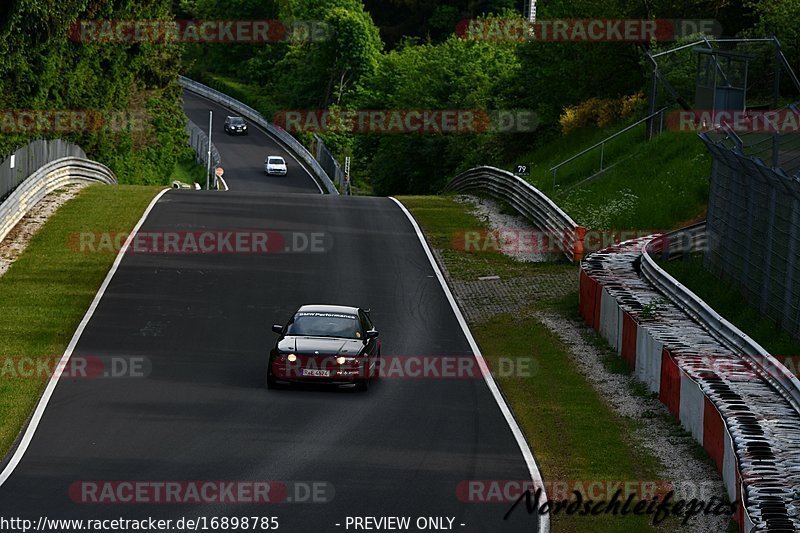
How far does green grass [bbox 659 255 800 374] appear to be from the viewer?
71.5 feet

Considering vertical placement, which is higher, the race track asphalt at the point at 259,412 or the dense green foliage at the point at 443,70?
the dense green foliage at the point at 443,70

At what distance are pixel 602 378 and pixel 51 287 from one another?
43.8 feet

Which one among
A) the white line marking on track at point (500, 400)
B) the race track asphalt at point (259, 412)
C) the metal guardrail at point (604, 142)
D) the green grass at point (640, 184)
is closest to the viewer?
the race track asphalt at point (259, 412)

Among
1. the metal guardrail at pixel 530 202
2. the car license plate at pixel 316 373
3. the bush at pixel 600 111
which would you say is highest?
the bush at pixel 600 111

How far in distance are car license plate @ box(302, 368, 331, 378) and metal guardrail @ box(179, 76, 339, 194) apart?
58.0 metres

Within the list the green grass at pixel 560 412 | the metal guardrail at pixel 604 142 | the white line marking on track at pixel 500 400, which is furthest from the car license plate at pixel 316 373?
the metal guardrail at pixel 604 142

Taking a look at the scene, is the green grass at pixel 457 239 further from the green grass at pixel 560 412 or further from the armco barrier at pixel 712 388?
the armco barrier at pixel 712 388

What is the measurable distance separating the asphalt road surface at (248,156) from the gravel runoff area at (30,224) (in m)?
35.6

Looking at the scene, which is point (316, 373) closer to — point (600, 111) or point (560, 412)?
point (560, 412)

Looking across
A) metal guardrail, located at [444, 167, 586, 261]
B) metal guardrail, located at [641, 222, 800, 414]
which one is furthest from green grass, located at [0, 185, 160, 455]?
metal guardrail, located at [444, 167, 586, 261]

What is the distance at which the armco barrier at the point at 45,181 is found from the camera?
113ft

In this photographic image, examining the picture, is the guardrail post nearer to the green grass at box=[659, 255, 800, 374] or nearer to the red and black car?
the green grass at box=[659, 255, 800, 374]

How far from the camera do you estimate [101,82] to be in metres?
56.5

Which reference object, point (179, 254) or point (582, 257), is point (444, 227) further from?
point (179, 254)
